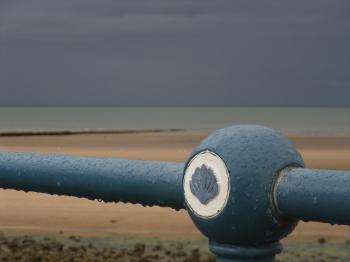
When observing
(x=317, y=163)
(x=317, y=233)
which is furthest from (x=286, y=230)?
(x=317, y=163)

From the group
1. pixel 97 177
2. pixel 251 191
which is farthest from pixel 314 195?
pixel 97 177

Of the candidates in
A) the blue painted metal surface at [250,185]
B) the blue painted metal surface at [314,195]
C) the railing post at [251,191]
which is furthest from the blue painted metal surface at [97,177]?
the blue painted metal surface at [314,195]

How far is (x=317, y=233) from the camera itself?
9.86m

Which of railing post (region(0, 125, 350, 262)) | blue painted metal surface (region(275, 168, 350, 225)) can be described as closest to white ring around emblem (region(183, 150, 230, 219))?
railing post (region(0, 125, 350, 262))

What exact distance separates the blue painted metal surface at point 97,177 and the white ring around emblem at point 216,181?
78 millimetres

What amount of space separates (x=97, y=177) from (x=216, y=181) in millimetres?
429

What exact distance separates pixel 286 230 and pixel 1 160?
97 centimetres

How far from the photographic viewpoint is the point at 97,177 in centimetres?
200

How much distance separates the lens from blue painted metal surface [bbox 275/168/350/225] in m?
1.54

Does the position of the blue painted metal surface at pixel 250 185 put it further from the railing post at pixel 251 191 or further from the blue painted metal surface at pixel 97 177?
the blue painted metal surface at pixel 97 177

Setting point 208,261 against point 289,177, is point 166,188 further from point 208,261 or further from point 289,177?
point 208,261

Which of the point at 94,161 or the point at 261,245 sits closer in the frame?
the point at 261,245

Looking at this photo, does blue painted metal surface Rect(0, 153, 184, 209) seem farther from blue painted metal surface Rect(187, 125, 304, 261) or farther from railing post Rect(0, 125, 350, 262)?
blue painted metal surface Rect(187, 125, 304, 261)

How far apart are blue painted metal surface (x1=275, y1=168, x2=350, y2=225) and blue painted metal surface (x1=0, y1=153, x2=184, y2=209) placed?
299mm
